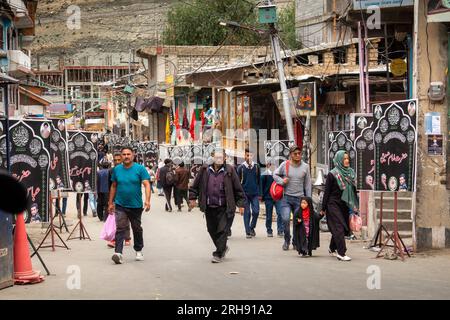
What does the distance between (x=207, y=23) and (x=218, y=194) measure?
51648 millimetres

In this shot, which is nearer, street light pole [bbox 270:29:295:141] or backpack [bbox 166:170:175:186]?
street light pole [bbox 270:29:295:141]

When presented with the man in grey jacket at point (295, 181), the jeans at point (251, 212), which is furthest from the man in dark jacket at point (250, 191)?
the man in grey jacket at point (295, 181)

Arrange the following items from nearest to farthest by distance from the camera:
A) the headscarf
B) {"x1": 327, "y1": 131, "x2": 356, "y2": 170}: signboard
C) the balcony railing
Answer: the headscarf → {"x1": 327, "y1": 131, "x2": 356, "y2": 170}: signboard → the balcony railing

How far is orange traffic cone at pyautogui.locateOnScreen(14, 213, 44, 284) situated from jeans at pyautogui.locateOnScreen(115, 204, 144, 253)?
2.02m

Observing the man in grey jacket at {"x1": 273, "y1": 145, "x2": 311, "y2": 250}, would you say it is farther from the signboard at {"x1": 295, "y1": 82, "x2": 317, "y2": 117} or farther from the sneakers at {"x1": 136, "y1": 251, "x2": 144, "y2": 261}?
the signboard at {"x1": 295, "y1": 82, "x2": 317, "y2": 117}

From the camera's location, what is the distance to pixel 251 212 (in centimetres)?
1772

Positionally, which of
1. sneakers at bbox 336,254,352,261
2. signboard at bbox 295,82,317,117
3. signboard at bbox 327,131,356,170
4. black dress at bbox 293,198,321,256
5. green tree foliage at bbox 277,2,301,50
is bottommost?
sneakers at bbox 336,254,352,261

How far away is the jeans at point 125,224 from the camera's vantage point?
12219 millimetres

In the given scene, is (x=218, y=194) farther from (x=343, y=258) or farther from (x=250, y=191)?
(x=250, y=191)

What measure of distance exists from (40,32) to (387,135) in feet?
556

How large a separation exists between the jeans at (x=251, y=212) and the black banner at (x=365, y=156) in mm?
3391

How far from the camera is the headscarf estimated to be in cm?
1294

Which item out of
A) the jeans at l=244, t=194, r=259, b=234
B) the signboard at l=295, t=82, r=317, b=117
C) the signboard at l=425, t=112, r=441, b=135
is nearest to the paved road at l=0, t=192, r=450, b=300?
the jeans at l=244, t=194, r=259, b=234

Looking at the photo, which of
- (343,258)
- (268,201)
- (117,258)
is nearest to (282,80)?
(268,201)
